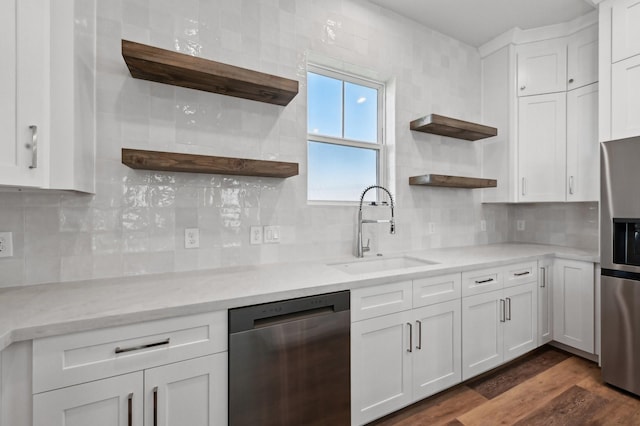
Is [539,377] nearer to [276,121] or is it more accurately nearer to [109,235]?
[276,121]

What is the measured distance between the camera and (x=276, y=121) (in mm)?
2043

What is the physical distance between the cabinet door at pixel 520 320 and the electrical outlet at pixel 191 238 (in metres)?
2.20

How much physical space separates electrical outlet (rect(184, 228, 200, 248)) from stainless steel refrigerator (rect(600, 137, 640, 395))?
2.72 meters

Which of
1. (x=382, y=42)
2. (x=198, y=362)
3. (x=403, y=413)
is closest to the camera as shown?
(x=198, y=362)

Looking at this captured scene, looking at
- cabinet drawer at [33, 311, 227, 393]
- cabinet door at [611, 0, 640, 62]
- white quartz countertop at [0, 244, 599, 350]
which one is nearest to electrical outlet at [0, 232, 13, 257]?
white quartz countertop at [0, 244, 599, 350]

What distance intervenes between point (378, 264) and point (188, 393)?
1.52 metres

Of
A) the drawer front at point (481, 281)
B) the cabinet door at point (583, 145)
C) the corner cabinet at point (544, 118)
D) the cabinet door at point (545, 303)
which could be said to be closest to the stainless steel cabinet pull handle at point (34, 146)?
the drawer front at point (481, 281)

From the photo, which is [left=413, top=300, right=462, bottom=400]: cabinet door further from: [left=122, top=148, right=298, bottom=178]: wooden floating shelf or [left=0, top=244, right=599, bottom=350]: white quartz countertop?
[left=122, top=148, right=298, bottom=178]: wooden floating shelf

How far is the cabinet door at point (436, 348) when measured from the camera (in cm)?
183

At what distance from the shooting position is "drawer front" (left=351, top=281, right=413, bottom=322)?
1.60 meters

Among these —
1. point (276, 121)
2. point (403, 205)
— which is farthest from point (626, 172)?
point (276, 121)

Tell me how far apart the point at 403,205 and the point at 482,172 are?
3.78ft

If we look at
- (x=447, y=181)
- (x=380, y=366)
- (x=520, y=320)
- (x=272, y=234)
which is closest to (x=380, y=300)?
(x=380, y=366)

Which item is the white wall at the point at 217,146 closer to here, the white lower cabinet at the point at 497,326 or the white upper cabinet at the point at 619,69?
the white lower cabinet at the point at 497,326
